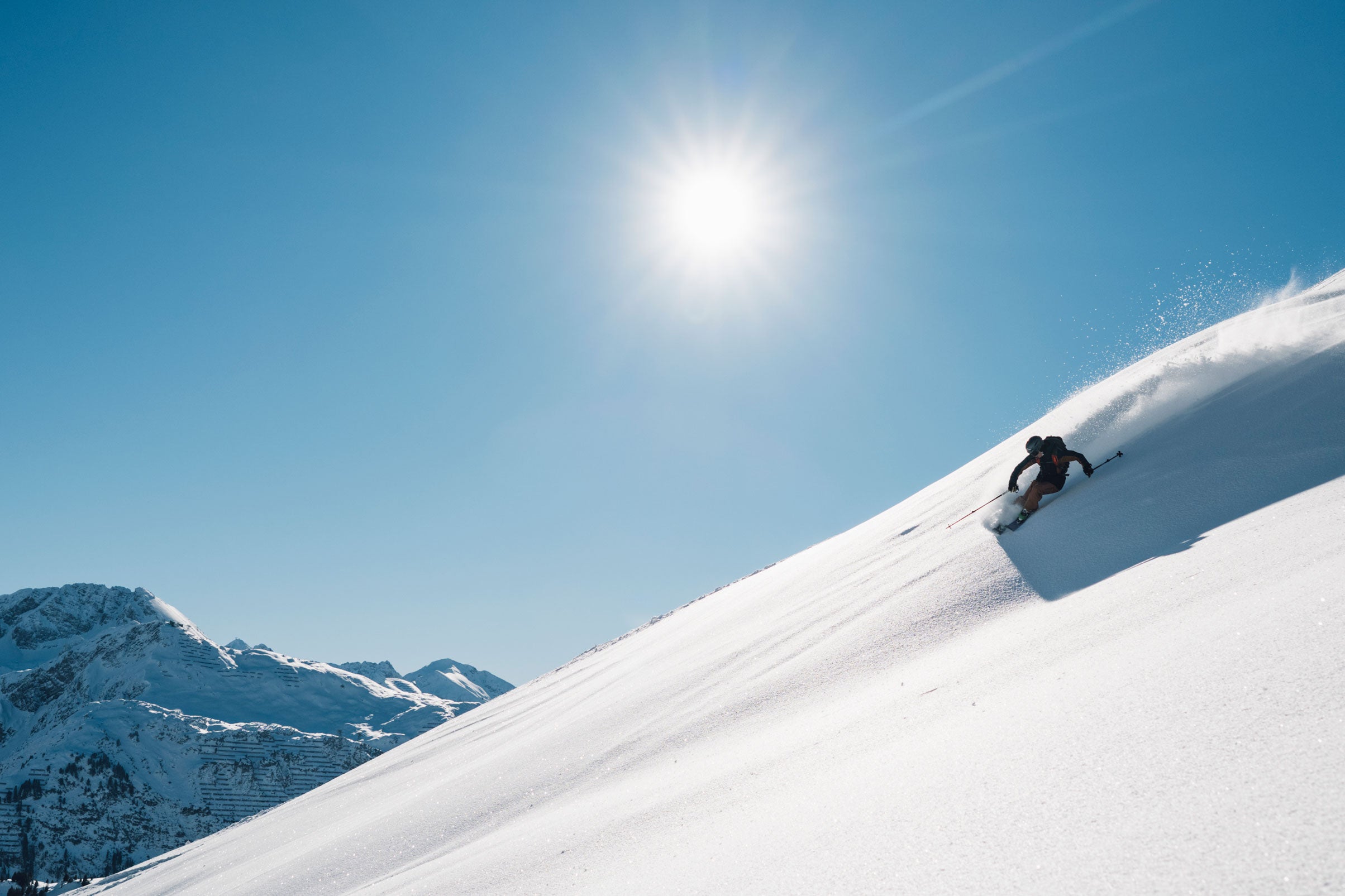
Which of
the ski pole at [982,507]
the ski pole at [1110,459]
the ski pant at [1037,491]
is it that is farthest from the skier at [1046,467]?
the ski pole at [982,507]

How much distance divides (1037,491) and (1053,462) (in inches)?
15.8

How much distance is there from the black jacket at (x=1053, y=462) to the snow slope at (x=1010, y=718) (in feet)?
0.87

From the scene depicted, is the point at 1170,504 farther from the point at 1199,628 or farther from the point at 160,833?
the point at 160,833

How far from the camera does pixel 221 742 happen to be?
168875mm

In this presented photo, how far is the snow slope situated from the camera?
2.02 metres

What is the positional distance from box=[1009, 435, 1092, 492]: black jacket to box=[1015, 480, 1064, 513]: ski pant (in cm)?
3

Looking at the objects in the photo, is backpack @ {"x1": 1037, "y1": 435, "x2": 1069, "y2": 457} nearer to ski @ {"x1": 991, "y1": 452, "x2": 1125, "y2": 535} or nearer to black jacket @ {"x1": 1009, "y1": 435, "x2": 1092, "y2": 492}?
black jacket @ {"x1": 1009, "y1": 435, "x2": 1092, "y2": 492}

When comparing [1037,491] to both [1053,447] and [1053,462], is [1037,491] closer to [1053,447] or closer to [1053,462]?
[1053,462]

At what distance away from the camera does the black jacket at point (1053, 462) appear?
7199 mm

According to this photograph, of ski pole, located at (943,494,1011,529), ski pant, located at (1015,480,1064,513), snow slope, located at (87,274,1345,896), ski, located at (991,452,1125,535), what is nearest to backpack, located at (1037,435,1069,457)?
ski pant, located at (1015,480,1064,513)

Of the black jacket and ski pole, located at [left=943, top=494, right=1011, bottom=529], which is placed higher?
the black jacket

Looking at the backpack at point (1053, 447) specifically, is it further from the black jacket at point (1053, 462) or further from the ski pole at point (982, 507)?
the ski pole at point (982, 507)

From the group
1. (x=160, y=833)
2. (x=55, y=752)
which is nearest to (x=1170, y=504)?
(x=160, y=833)

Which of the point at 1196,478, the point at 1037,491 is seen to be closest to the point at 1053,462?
the point at 1037,491
